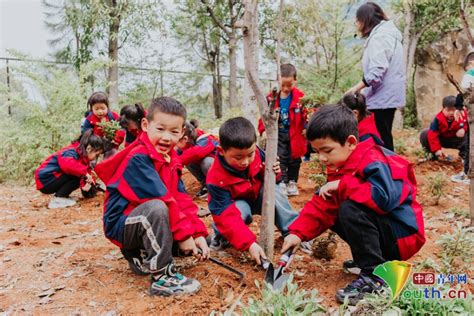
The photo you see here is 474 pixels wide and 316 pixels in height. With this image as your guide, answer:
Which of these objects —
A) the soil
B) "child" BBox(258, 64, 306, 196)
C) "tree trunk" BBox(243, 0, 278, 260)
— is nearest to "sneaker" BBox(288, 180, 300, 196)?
"child" BBox(258, 64, 306, 196)

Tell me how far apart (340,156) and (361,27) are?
2213 mm

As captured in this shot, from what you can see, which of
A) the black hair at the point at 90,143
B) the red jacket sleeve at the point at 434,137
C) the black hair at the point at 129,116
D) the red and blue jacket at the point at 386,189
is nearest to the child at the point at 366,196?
the red and blue jacket at the point at 386,189

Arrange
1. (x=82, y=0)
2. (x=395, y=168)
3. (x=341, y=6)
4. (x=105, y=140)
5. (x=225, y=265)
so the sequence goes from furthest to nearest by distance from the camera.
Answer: (x=82, y=0) < (x=341, y=6) < (x=105, y=140) < (x=225, y=265) < (x=395, y=168)

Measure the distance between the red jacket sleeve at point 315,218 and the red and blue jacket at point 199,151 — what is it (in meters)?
2.25

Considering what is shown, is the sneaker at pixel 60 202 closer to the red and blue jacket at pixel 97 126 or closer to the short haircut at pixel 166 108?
the red and blue jacket at pixel 97 126

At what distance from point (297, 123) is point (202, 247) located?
265 cm

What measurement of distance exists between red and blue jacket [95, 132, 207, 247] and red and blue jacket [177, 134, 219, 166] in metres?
1.94

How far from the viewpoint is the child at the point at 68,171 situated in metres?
5.16

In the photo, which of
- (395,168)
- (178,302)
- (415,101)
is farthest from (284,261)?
(415,101)

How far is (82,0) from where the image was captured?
11117 millimetres

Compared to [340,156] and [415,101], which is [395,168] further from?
[415,101]

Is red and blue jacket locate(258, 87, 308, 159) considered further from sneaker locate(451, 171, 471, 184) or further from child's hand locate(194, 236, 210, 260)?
child's hand locate(194, 236, 210, 260)

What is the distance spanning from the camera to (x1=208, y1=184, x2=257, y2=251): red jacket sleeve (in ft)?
9.14

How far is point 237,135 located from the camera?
113 inches
